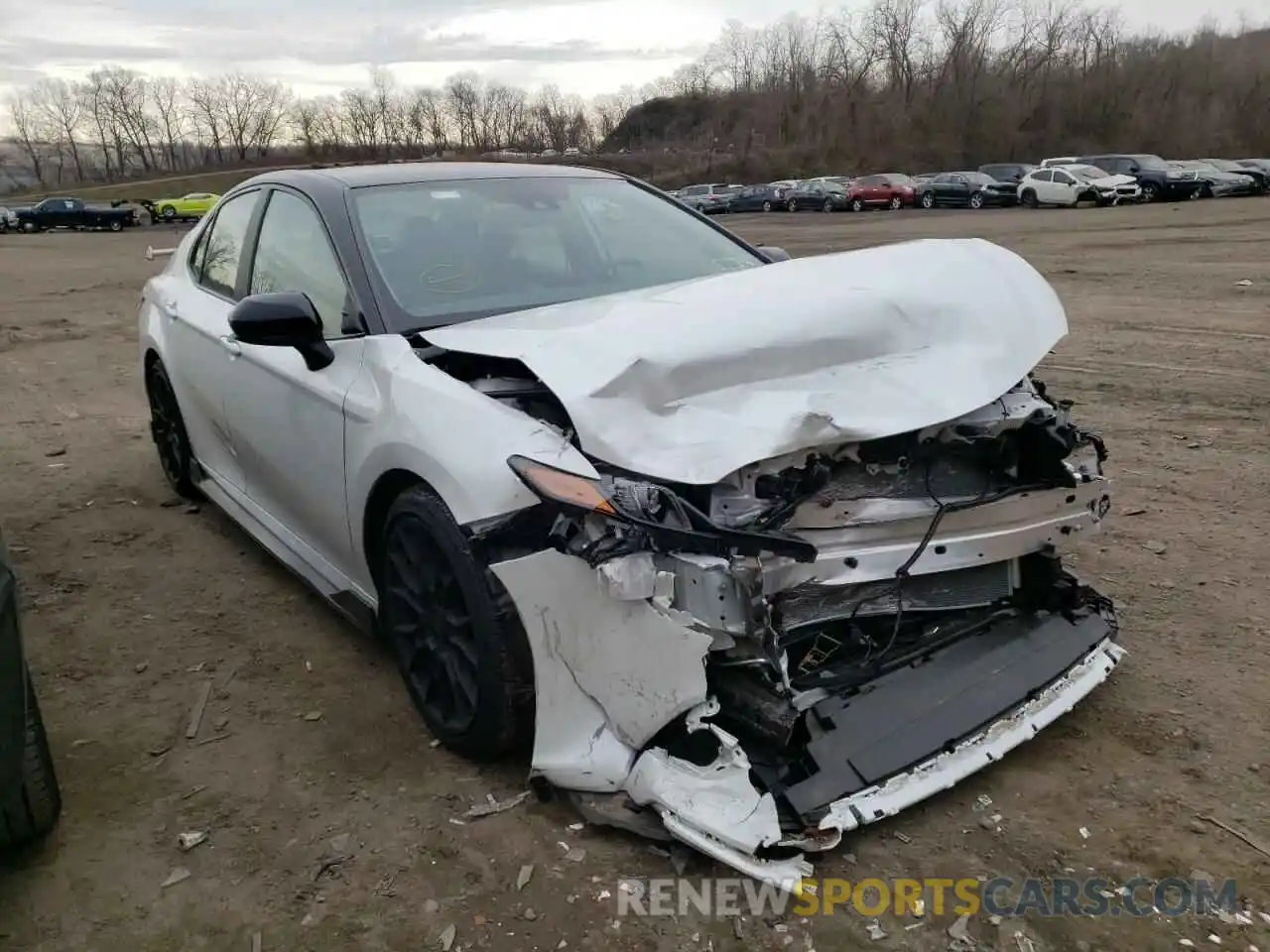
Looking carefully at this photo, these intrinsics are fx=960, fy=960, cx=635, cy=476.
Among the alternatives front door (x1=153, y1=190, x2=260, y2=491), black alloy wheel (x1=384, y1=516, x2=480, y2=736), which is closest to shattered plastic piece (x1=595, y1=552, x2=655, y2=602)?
black alloy wheel (x1=384, y1=516, x2=480, y2=736)

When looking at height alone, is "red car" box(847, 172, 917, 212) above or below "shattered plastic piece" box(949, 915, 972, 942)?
above

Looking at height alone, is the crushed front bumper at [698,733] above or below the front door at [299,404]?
below

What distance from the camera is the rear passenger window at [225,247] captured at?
3996mm

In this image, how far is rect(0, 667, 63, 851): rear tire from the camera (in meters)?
2.30

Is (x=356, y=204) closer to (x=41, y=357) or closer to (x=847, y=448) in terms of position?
(x=847, y=448)

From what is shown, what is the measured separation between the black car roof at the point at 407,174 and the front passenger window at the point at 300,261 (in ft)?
0.36

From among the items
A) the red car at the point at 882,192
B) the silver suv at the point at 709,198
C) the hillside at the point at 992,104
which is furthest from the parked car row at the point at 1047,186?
the hillside at the point at 992,104

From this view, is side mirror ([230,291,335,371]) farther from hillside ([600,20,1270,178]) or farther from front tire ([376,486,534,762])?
hillside ([600,20,1270,178])

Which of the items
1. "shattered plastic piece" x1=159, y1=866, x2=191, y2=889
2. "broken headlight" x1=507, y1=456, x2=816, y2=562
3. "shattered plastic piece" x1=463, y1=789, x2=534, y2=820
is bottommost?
"shattered plastic piece" x1=159, y1=866, x2=191, y2=889

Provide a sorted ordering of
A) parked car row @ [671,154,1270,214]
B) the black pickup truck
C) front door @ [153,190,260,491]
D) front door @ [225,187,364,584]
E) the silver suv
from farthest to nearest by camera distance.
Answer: the black pickup truck, the silver suv, parked car row @ [671,154,1270,214], front door @ [153,190,260,491], front door @ [225,187,364,584]

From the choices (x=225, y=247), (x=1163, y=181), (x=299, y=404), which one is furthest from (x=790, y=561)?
(x=1163, y=181)

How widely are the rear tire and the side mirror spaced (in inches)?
43.2

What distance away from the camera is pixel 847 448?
2.43m

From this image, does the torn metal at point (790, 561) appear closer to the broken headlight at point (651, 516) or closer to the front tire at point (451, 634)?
the broken headlight at point (651, 516)
